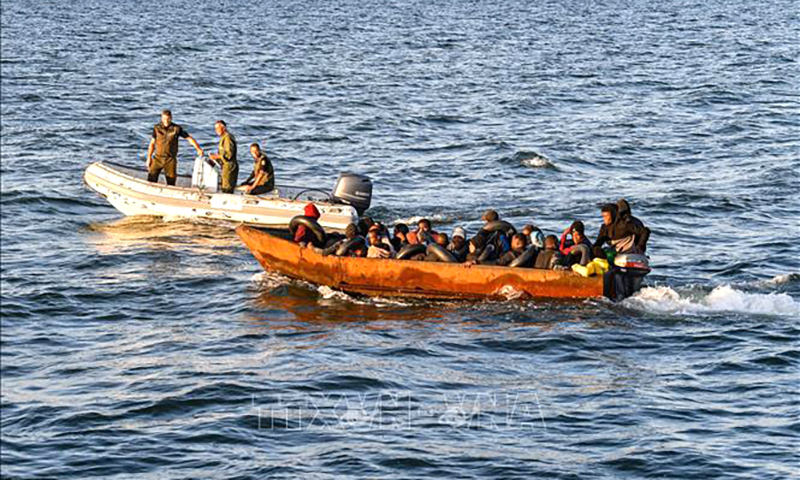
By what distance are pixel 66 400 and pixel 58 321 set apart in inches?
161

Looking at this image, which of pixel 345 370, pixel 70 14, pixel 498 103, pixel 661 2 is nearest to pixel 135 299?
pixel 345 370

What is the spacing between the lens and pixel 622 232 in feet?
87.6

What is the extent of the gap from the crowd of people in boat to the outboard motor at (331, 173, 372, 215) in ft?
13.3

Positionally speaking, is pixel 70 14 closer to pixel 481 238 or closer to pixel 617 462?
pixel 481 238

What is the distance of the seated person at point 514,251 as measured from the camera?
1037 inches

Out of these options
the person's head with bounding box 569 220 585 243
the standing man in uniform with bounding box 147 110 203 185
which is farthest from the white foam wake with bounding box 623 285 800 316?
the standing man in uniform with bounding box 147 110 203 185

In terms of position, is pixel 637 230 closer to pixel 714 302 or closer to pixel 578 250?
pixel 578 250

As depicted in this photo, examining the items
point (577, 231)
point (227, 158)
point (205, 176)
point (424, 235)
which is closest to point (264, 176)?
point (227, 158)

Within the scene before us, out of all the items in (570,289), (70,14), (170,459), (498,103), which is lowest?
(170,459)

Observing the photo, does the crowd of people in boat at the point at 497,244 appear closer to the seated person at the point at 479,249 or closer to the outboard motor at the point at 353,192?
the seated person at the point at 479,249

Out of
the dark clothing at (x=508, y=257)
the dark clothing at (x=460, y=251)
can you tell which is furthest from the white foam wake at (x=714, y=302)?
the dark clothing at (x=460, y=251)

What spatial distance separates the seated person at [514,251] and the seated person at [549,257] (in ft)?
1.16

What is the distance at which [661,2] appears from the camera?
383 feet

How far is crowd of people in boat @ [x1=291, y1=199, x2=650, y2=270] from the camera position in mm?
26219
